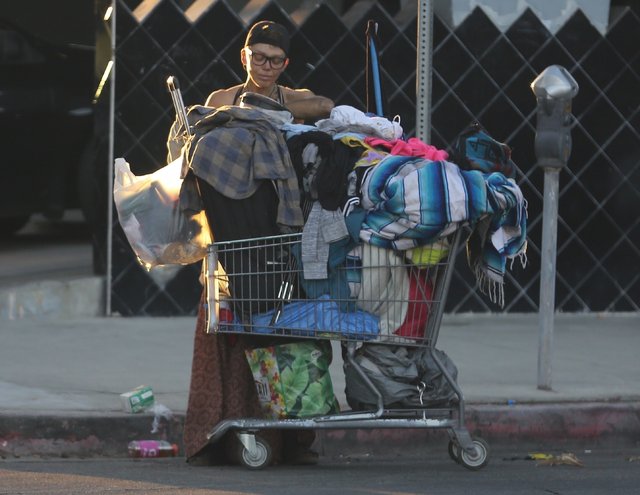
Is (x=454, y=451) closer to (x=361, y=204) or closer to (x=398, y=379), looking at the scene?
(x=398, y=379)

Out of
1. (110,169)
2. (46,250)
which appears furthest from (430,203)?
(46,250)

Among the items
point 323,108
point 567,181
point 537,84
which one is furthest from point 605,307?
point 323,108

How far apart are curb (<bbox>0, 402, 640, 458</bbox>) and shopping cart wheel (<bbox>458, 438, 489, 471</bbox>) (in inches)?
29.7

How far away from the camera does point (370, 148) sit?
20.8 ft

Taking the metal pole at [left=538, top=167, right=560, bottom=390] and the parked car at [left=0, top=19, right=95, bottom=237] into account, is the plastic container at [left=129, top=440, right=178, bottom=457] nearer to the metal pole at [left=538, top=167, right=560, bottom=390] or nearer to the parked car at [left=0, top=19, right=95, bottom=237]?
the metal pole at [left=538, top=167, right=560, bottom=390]

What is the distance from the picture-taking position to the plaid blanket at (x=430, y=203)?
19.8ft

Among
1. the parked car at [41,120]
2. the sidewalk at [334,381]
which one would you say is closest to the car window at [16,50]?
the parked car at [41,120]

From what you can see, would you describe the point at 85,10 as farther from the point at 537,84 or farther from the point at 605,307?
the point at 537,84

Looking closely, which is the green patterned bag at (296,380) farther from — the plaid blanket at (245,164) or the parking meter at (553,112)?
the parking meter at (553,112)

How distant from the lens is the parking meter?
7.44 meters

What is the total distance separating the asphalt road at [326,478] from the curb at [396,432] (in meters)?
0.12

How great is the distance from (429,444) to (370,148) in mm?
1619

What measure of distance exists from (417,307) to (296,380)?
0.59 meters

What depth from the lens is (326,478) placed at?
6.36 meters
